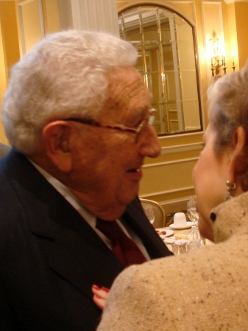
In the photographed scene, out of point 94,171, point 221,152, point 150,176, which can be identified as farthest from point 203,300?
point 150,176

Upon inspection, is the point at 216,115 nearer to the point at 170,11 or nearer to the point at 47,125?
the point at 47,125

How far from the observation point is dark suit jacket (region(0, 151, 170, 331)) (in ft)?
3.53

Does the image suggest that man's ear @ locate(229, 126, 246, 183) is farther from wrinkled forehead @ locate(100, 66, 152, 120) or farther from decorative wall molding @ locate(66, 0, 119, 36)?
decorative wall molding @ locate(66, 0, 119, 36)

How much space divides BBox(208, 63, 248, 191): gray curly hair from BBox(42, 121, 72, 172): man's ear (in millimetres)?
380

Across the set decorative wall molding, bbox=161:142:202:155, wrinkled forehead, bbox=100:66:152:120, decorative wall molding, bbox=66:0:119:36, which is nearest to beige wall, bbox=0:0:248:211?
decorative wall molding, bbox=161:142:202:155

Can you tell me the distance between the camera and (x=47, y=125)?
118cm

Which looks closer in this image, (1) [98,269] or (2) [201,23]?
(1) [98,269]

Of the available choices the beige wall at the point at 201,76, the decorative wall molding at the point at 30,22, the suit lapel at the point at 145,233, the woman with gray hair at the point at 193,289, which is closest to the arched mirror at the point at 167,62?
the beige wall at the point at 201,76

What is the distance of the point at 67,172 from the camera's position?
1228 millimetres

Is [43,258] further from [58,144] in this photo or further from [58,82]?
[58,82]

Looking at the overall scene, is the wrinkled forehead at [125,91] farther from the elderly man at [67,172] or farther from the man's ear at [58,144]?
the man's ear at [58,144]

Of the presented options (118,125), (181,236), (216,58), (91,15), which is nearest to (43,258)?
(118,125)

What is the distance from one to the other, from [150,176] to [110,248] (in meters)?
5.79

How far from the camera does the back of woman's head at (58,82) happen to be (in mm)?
1146
